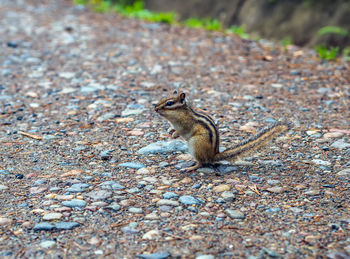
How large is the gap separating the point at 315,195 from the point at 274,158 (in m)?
0.82

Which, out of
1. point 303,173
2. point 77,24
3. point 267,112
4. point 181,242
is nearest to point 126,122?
point 267,112

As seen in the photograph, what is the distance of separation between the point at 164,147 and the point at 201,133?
71cm

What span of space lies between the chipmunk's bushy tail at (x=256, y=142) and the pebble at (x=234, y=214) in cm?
70

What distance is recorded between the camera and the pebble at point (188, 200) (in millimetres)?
3541

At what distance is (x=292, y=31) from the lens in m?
8.68

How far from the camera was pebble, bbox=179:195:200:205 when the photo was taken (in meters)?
3.54

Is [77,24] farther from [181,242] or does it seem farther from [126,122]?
[181,242]

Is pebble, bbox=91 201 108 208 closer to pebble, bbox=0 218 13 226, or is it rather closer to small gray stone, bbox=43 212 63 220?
small gray stone, bbox=43 212 63 220

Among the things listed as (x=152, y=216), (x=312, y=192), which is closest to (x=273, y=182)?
(x=312, y=192)

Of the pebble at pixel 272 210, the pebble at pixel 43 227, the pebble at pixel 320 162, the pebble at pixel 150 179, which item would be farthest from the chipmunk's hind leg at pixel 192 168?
the pebble at pixel 43 227

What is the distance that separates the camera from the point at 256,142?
3.97 metres

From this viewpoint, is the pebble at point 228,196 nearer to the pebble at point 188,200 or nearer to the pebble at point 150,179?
the pebble at point 188,200

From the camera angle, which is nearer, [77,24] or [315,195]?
[315,195]

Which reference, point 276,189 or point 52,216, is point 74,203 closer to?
point 52,216
